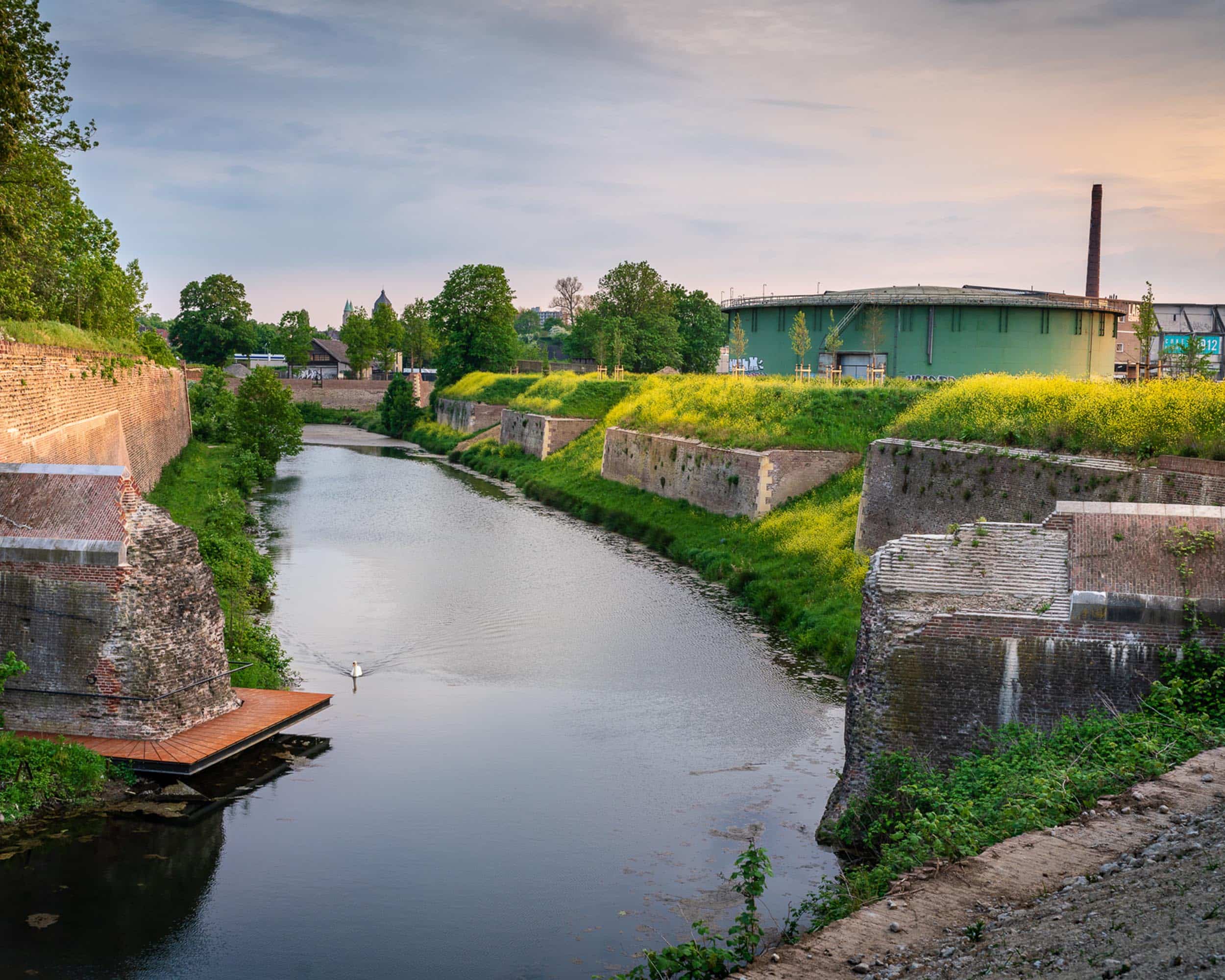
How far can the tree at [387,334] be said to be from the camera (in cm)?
9506

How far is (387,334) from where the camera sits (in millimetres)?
95750

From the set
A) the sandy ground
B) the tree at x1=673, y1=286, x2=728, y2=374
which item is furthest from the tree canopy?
the tree at x1=673, y1=286, x2=728, y2=374

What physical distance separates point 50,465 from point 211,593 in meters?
2.39

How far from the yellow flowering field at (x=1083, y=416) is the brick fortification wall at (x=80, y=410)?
51.1 ft

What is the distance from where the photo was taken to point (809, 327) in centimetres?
4062

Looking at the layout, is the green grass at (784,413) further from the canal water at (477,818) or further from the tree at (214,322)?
the tree at (214,322)

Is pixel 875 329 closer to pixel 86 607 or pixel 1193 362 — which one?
pixel 1193 362

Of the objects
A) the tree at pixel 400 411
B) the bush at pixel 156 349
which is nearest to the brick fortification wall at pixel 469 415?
the tree at pixel 400 411

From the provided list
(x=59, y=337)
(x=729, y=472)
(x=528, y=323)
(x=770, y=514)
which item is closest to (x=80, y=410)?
(x=59, y=337)

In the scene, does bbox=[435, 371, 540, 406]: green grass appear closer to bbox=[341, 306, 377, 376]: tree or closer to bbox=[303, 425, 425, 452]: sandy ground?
bbox=[303, 425, 425, 452]: sandy ground

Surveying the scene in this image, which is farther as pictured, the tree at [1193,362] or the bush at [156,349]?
the bush at [156,349]

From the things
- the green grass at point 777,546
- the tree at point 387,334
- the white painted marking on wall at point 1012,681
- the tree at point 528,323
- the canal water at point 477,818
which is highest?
the tree at point 528,323

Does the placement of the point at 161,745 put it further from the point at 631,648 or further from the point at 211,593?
the point at 631,648

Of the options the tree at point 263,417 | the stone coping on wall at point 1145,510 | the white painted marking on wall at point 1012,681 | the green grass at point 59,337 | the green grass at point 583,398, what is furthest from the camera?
the green grass at point 583,398
